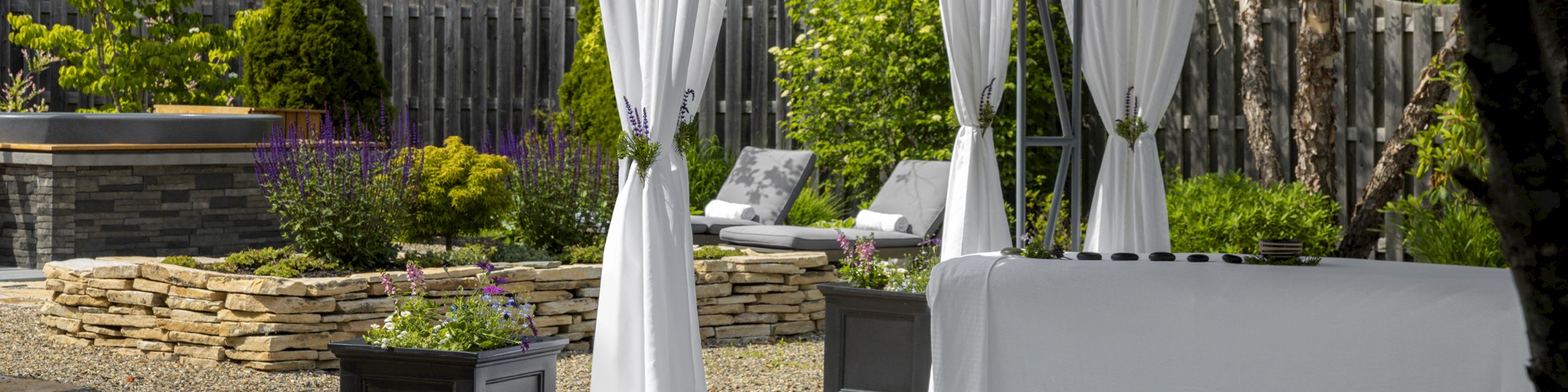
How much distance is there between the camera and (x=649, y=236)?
11.8ft

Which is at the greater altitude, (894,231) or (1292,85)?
(1292,85)

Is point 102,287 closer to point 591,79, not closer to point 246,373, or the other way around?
point 246,373

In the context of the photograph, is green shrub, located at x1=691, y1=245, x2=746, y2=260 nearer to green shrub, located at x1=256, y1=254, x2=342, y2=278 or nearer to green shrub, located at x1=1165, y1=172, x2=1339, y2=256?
green shrub, located at x1=256, y1=254, x2=342, y2=278

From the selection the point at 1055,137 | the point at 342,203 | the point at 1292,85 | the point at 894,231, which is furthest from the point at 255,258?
the point at 1292,85

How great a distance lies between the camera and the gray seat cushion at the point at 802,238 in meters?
6.79

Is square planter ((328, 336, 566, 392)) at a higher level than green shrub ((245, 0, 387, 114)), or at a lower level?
lower

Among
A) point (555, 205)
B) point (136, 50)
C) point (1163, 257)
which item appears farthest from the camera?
point (136, 50)

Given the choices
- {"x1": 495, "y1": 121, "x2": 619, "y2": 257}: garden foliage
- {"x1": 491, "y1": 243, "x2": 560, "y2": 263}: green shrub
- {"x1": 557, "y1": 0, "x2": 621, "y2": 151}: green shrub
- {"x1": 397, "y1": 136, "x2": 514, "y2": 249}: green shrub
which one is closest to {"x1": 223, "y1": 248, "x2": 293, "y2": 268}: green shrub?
{"x1": 491, "y1": 243, "x2": 560, "y2": 263}: green shrub

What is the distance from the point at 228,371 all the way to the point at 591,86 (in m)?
5.17

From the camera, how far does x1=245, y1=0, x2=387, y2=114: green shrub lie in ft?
30.6

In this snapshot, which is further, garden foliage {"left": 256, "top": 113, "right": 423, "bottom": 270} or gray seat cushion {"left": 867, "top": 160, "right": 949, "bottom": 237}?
gray seat cushion {"left": 867, "top": 160, "right": 949, "bottom": 237}

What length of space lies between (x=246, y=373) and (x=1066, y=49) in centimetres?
573

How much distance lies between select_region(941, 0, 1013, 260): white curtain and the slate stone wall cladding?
459 cm

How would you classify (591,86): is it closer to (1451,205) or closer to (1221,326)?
(1451,205)
